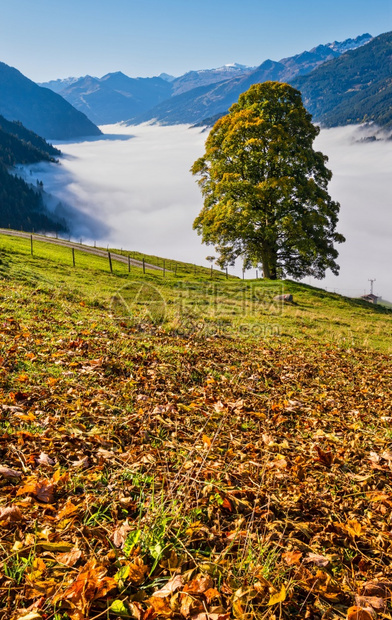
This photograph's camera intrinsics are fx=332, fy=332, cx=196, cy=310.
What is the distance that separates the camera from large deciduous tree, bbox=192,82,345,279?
23.5m

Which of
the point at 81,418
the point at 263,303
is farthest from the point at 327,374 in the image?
the point at 263,303

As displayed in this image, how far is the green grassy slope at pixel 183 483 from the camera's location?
2055 millimetres

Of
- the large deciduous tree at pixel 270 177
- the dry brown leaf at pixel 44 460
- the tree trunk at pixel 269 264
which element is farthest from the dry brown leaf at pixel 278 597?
the tree trunk at pixel 269 264

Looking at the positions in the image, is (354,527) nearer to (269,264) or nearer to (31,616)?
(31,616)

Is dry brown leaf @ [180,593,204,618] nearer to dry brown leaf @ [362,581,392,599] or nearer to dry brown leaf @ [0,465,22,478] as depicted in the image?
dry brown leaf @ [362,581,392,599]

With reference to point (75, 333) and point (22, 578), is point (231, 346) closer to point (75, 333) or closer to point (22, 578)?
point (75, 333)

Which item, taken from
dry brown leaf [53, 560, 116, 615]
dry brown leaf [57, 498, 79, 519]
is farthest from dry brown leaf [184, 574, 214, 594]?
dry brown leaf [57, 498, 79, 519]

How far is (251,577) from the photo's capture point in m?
2.16

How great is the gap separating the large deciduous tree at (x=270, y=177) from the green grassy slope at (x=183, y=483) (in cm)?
1868

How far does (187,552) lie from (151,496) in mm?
580

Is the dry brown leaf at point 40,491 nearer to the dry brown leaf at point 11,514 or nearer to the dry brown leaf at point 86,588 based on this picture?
the dry brown leaf at point 11,514

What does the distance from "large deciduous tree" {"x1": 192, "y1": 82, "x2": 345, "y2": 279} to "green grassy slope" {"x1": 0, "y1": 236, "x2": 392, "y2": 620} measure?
1868 centimetres

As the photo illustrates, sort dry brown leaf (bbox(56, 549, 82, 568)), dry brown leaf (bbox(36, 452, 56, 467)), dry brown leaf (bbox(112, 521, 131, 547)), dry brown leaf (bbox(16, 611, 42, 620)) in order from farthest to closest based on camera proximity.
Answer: dry brown leaf (bbox(36, 452, 56, 467)) < dry brown leaf (bbox(112, 521, 131, 547)) < dry brown leaf (bbox(56, 549, 82, 568)) < dry brown leaf (bbox(16, 611, 42, 620))

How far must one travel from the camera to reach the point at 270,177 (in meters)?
24.5
